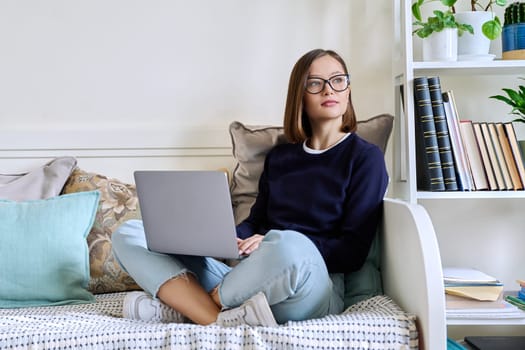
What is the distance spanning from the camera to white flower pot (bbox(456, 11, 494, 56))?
1.59 metres

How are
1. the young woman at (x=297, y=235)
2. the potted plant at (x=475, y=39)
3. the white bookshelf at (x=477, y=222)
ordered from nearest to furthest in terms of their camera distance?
the young woman at (x=297, y=235)
the potted plant at (x=475, y=39)
the white bookshelf at (x=477, y=222)

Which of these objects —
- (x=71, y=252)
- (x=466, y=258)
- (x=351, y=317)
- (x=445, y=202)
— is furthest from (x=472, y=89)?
(x=71, y=252)

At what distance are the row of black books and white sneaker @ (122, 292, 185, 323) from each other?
73cm

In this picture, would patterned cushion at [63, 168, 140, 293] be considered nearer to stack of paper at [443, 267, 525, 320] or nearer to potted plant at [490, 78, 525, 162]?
stack of paper at [443, 267, 525, 320]

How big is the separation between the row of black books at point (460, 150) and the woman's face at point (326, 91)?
0.20 meters

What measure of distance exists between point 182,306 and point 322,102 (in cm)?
62

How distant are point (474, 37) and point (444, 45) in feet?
0.34

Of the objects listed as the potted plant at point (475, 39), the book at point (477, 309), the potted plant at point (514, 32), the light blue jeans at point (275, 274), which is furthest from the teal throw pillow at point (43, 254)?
the potted plant at point (514, 32)

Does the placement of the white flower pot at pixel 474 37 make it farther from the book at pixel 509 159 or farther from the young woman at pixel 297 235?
the young woman at pixel 297 235

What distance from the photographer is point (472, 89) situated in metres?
1.78

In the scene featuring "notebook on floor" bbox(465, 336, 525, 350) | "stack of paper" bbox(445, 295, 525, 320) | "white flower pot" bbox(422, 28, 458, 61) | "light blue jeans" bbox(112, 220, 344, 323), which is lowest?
"notebook on floor" bbox(465, 336, 525, 350)

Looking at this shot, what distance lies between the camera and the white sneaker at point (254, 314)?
1.10 m

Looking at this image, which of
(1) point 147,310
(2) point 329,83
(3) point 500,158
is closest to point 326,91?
(2) point 329,83

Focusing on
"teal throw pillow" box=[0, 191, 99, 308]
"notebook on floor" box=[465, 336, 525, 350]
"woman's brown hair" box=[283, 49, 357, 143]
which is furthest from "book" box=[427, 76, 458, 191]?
"teal throw pillow" box=[0, 191, 99, 308]
